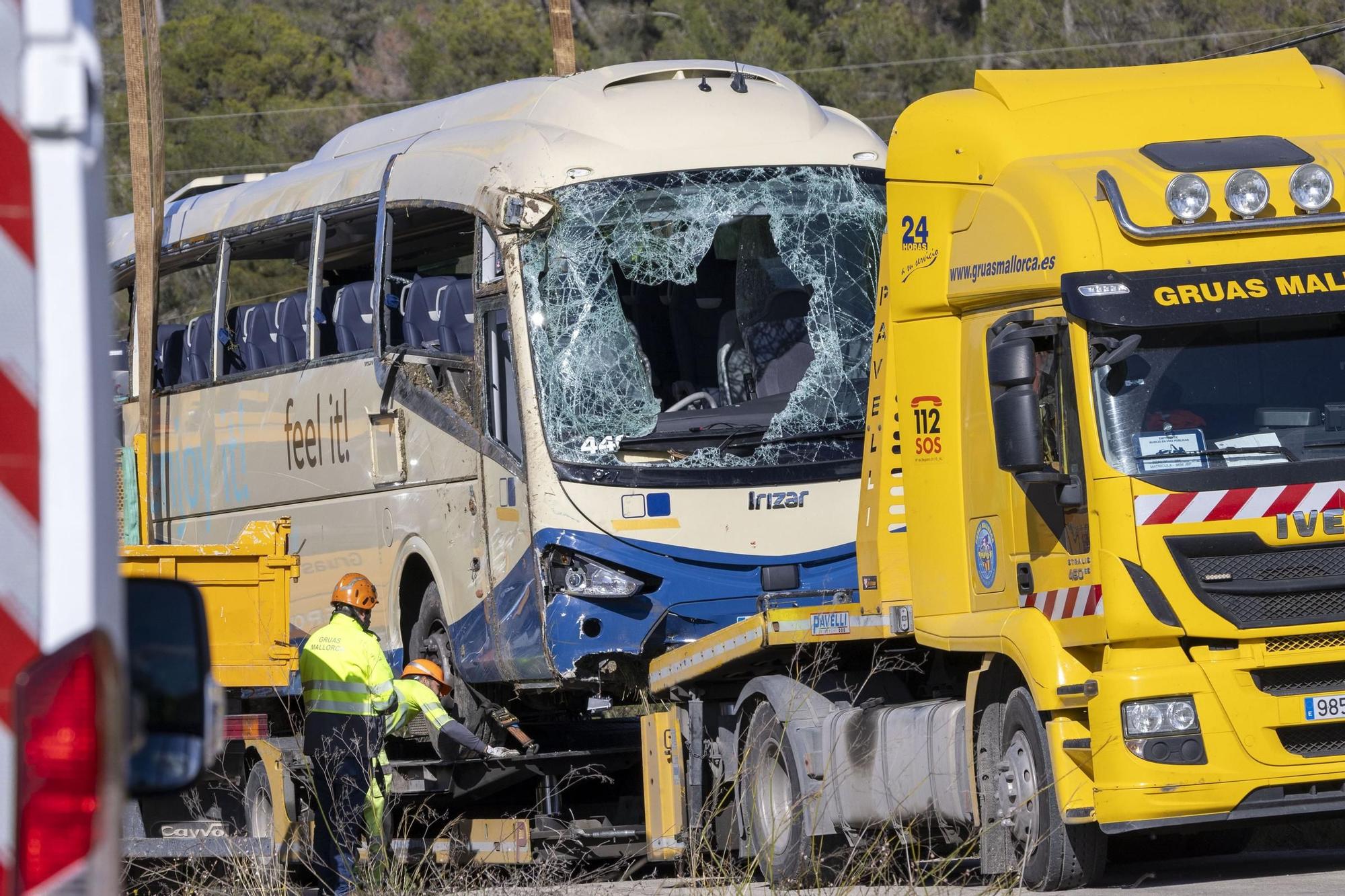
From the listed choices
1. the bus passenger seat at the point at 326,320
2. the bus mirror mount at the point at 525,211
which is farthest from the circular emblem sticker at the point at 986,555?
the bus passenger seat at the point at 326,320

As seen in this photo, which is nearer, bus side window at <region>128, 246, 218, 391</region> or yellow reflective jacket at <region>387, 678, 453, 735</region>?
yellow reflective jacket at <region>387, 678, 453, 735</region>

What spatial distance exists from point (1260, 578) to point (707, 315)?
15.9ft

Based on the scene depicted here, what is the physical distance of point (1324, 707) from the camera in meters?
7.90

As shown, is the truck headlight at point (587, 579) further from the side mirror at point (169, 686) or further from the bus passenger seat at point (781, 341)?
the side mirror at point (169, 686)

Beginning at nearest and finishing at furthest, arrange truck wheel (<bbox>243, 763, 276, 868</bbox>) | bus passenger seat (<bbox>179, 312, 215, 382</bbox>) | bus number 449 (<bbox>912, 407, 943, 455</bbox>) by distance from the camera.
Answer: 1. bus number 449 (<bbox>912, 407, 943, 455</bbox>)
2. truck wheel (<bbox>243, 763, 276, 868</bbox>)
3. bus passenger seat (<bbox>179, 312, 215, 382</bbox>)

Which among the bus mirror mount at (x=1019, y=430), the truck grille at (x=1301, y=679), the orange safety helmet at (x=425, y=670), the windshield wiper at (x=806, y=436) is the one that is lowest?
the truck grille at (x=1301, y=679)

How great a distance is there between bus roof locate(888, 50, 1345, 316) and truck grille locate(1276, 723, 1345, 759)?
186 cm

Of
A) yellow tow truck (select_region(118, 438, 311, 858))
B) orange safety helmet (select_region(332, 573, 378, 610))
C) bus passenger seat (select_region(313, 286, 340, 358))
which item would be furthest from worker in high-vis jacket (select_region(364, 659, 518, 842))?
bus passenger seat (select_region(313, 286, 340, 358))

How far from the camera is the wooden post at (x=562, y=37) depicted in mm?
18281

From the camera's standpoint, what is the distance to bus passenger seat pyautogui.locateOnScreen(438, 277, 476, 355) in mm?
12324

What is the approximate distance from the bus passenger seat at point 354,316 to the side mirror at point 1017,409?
5.86 meters

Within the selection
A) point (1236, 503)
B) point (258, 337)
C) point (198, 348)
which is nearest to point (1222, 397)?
point (1236, 503)

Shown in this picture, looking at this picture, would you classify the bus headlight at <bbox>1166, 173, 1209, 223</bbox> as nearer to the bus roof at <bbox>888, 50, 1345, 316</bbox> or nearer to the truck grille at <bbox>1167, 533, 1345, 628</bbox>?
the bus roof at <bbox>888, 50, 1345, 316</bbox>

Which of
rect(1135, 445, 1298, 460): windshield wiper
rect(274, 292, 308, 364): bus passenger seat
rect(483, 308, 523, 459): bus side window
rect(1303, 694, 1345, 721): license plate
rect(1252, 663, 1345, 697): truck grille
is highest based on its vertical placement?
rect(274, 292, 308, 364): bus passenger seat
